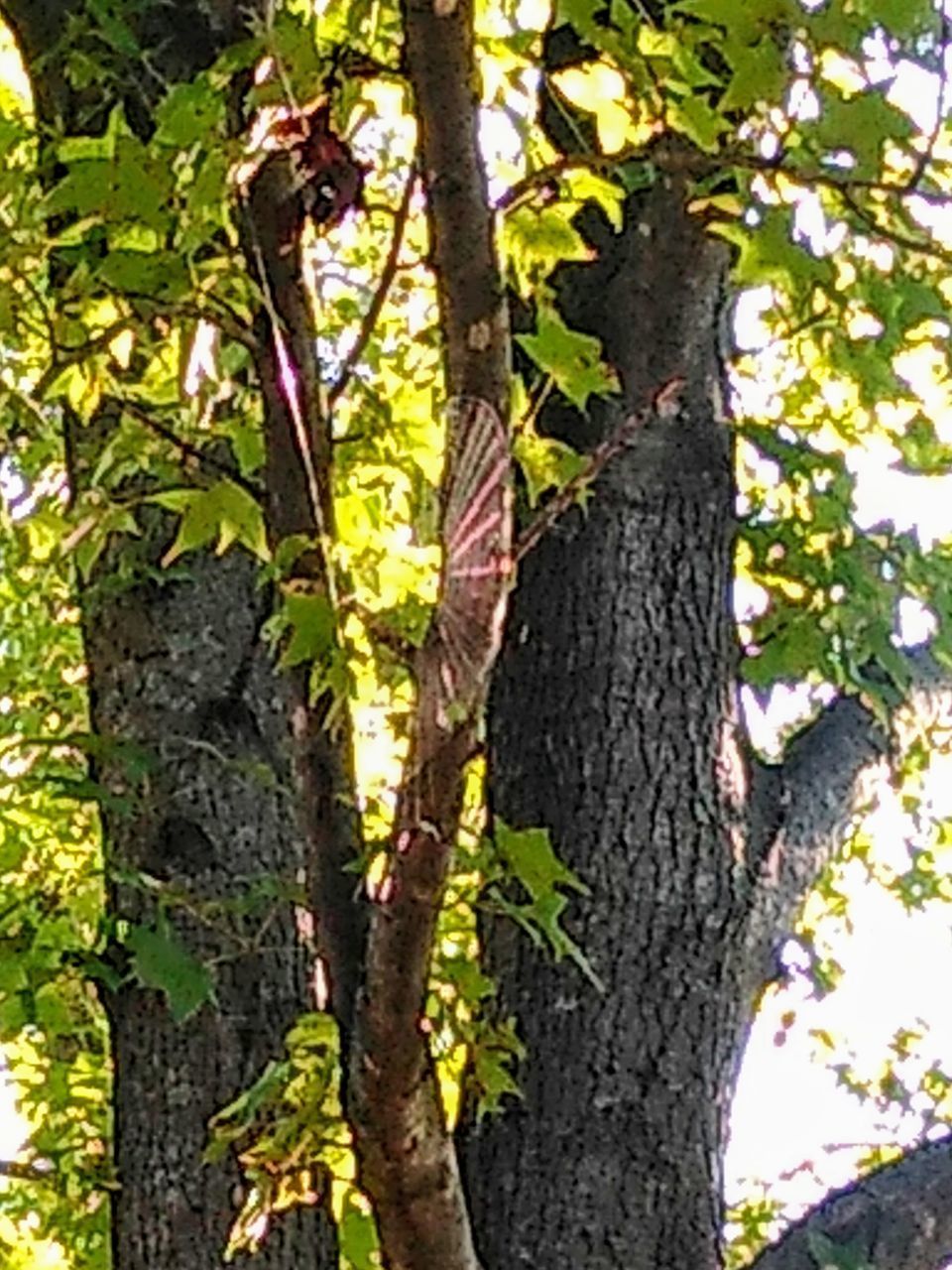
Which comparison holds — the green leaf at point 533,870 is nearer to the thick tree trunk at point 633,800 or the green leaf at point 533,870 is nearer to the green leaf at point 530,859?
the green leaf at point 530,859

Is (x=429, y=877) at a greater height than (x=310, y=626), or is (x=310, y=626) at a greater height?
(x=310, y=626)

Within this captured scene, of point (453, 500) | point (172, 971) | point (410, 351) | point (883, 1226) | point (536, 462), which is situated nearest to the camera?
point (453, 500)

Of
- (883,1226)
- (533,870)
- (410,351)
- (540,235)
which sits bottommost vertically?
(883,1226)

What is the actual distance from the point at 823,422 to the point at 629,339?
0.77 metres

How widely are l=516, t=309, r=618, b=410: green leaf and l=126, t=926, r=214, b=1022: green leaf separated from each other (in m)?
0.59

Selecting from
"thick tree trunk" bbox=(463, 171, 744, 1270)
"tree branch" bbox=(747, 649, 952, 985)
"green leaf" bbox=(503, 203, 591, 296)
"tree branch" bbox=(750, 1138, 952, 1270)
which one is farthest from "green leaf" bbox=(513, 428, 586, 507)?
"tree branch" bbox=(750, 1138, 952, 1270)

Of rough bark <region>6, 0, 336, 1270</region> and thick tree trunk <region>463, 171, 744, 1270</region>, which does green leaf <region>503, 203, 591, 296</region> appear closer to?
rough bark <region>6, 0, 336, 1270</region>

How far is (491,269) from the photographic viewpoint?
1332mm

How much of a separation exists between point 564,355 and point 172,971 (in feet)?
2.06

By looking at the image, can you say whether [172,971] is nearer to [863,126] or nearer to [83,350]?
[83,350]

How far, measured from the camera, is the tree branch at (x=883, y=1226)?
2.18 meters

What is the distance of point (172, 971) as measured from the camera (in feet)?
6.21

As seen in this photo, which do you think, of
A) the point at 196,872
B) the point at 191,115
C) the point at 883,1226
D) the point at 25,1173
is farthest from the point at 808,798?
the point at 191,115

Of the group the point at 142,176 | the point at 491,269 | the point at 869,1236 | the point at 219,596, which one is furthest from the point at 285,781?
the point at 491,269
